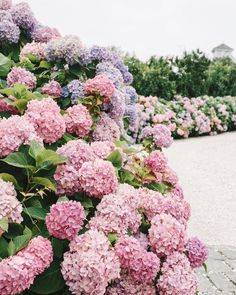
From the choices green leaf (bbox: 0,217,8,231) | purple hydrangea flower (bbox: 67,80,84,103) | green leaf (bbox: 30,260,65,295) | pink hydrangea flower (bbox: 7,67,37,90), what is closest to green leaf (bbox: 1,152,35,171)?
green leaf (bbox: 0,217,8,231)

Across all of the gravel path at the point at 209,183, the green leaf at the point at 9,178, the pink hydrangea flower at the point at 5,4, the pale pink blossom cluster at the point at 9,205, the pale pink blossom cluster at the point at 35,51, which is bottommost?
the gravel path at the point at 209,183

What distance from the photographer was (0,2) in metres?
3.54

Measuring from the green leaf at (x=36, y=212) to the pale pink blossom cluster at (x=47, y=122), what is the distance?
13.3 inches

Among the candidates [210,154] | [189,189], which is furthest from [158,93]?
[189,189]

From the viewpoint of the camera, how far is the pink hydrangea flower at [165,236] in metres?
1.96

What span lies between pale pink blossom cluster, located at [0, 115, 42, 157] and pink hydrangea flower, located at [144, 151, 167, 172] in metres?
0.65

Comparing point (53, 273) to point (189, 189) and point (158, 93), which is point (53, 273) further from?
point (158, 93)

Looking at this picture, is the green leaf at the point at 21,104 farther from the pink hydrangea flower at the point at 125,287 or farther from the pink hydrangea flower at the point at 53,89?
the pink hydrangea flower at the point at 125,287

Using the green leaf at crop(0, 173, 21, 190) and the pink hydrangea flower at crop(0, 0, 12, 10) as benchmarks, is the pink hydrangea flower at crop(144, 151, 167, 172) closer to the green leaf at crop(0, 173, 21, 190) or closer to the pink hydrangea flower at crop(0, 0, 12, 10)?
the green leaf at crop(0, 173, 21, 190)

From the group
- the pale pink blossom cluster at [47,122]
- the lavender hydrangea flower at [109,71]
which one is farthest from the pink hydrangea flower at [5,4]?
the pale pink blossom cluster at [47,122]

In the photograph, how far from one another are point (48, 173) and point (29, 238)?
31 centimetres

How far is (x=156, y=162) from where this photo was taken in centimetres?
251

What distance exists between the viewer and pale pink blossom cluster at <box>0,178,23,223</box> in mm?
1746

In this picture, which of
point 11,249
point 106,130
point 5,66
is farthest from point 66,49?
point 11,249
